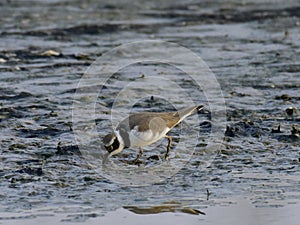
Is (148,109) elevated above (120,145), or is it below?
above

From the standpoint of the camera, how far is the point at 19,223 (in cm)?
691

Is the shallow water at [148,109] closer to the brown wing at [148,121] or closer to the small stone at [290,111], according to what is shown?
the small stone at [290,111]

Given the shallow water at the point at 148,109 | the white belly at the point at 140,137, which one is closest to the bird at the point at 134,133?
the white belly at the point at 140,137

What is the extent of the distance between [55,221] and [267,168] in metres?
2.51

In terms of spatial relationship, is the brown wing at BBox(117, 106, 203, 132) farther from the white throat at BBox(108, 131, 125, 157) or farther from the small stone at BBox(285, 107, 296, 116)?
the small stone at BBox(285, 107, 296, 116)

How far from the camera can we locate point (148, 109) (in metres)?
10.9

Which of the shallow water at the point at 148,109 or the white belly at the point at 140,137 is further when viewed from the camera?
the white belly at the point at 140,137

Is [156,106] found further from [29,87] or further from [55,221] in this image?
[55,221]

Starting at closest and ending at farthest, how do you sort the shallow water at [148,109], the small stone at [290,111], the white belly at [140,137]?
1. the shallow water at [148,109]
2. the white belly at [140,137]
3. the small stone at [290,111]

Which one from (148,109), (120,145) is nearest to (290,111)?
(148,109)

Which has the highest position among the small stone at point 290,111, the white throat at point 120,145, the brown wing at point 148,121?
the small stone at point 290,111

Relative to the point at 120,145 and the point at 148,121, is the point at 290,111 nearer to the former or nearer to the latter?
the point at 148,121

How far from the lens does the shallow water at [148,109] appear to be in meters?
7.57

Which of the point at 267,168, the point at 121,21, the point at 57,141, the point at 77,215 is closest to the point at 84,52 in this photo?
the point at 121,21
